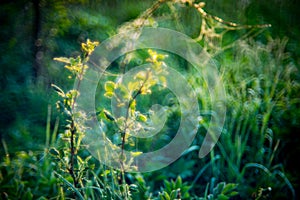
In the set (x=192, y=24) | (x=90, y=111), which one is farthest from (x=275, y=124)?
(x=90, y=111)

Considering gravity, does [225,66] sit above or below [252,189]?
above

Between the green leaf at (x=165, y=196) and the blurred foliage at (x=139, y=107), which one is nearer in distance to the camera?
the green leaf at (x=165, y=196)

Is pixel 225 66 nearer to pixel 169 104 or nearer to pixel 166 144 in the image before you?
pixel 169 104

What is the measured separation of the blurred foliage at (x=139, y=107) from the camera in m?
1.61

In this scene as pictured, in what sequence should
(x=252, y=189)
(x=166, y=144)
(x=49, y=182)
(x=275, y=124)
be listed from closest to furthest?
(x=49, y=182) → (x=252, y=189) → (x=166, y=144) → (x=275, y=124)

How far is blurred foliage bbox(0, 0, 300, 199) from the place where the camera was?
1610 mm

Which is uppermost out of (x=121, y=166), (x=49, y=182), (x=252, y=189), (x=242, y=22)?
(x=242, y=22)

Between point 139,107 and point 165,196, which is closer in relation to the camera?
point 165,196

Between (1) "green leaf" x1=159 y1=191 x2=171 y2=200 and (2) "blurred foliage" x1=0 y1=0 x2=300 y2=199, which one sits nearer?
(1) "green leaf" x1=159 y1=191 x2=171 y2=200

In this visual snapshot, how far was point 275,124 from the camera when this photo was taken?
1.94m

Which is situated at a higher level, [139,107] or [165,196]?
[139,107]

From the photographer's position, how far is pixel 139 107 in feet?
5.89

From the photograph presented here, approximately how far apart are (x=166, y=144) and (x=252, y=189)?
0.46 m

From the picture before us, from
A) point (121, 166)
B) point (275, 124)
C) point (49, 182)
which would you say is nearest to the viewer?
point (121, 166)
